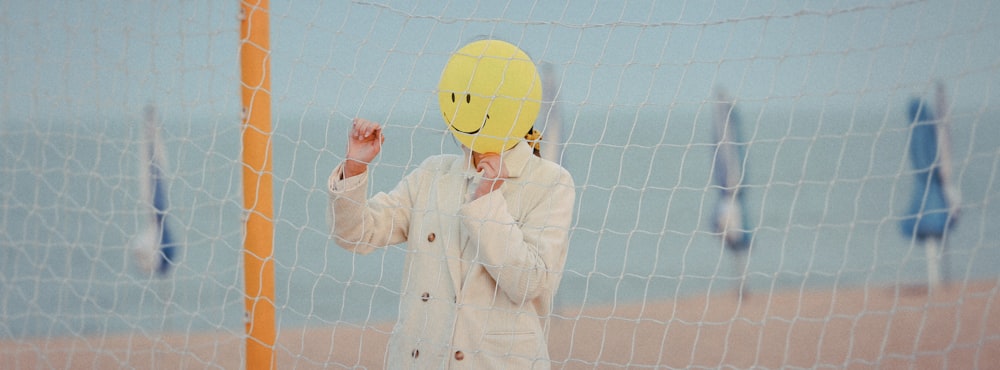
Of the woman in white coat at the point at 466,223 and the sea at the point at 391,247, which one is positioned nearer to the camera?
the woman in white coat at the point at 466,223

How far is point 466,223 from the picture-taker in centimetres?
167

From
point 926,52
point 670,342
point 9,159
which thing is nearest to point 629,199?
point 926,52

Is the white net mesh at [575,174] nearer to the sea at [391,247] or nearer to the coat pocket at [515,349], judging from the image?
the sea at [391,247]

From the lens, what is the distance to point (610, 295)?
716 centimetres

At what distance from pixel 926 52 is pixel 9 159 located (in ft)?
26.2

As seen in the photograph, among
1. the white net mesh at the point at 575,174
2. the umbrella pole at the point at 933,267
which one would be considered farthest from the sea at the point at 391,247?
the umbrella pole at the point at 933,267

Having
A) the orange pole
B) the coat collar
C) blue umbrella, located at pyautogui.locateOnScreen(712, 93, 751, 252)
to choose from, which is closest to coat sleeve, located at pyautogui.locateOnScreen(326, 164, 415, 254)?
the coat collar

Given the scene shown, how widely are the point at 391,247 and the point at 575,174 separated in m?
4.63

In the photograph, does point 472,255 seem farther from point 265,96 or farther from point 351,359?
point 351,359

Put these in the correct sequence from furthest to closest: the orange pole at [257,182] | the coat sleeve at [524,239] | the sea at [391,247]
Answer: the sea at [391,247], the orange pole at [257,182], the coat sleeve at [524,239]

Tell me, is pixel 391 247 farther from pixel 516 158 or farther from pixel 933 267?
pixel 516 158

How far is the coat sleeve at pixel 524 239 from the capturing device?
163 centimetres

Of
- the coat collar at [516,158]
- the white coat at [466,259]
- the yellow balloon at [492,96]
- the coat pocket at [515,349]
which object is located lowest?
the coat pocket at [515,349]

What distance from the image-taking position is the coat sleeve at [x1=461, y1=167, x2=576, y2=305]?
1632 mm
